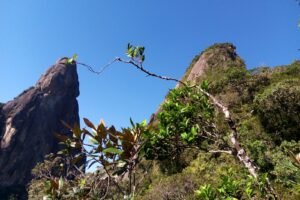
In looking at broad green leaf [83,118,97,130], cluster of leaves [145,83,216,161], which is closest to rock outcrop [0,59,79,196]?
cluster of leaves [145,83,216,161]

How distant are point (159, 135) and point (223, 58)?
112 feet

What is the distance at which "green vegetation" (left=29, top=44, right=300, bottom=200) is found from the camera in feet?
10.2

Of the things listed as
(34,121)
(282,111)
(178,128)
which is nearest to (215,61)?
(282,111)

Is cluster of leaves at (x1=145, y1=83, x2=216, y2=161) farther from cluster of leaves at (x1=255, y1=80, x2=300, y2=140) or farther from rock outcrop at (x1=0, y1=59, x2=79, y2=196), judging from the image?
rock outcrop at (x1=0, y1=59, x2=79, y2=196)

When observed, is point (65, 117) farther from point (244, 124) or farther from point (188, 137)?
point (188, 137)

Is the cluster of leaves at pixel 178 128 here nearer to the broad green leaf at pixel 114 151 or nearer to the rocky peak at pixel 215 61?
the broad green leaf at pixel 114 151

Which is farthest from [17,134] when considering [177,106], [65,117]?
[177,106]

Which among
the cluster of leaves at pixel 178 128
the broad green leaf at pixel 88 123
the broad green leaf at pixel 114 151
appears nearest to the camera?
the broad green leaf at pixel 114 151

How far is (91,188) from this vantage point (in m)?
3.05

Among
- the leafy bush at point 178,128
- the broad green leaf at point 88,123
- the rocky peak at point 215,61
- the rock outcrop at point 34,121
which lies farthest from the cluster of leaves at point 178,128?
the rock outcrop at point 34,121

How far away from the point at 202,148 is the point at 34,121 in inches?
3567

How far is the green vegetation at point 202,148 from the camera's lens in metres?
3.10

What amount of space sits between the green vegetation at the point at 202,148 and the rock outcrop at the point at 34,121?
55.2 meters

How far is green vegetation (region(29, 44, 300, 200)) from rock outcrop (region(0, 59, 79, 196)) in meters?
55.2
